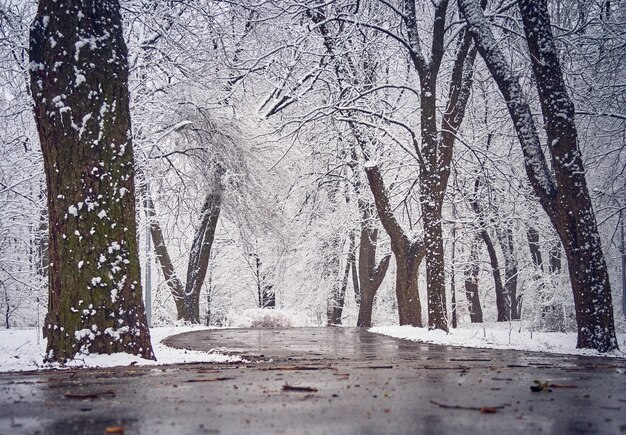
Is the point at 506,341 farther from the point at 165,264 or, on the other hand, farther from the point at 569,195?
the point at 165,264

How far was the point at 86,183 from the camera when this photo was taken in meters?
6.95

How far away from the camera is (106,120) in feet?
23.7

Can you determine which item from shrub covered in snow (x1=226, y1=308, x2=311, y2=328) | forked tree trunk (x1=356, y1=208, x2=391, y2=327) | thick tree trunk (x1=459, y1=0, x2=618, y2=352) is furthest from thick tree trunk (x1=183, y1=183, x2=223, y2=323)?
thick tree trunk (x1=459, y1=0, x2=618, y2=352)

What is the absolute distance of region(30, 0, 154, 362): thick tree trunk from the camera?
674 centimetres

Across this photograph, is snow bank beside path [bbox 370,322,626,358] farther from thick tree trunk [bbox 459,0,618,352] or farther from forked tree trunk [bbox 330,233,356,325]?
forked tree trunk [bbox 330,233,356,325]

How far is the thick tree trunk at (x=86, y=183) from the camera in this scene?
6.74 meters

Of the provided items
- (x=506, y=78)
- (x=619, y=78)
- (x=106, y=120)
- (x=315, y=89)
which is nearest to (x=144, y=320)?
(x=106, y=120)

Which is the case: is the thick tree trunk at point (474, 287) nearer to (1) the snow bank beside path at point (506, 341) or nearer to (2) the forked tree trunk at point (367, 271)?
(2) the forked tree trunk at point (367, 271)

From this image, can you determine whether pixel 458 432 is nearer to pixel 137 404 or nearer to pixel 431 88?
pixel 137 404

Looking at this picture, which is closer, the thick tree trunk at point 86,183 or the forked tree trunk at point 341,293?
the thick tree trunk at point 86,183

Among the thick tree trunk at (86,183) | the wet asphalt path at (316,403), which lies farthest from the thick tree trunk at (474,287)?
the wet asphalt path at (316,403)

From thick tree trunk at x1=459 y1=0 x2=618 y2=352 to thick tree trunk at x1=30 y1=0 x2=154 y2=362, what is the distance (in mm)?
6573

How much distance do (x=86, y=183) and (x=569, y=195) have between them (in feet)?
23.5

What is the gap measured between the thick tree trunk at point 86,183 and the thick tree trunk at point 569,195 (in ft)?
21.6
